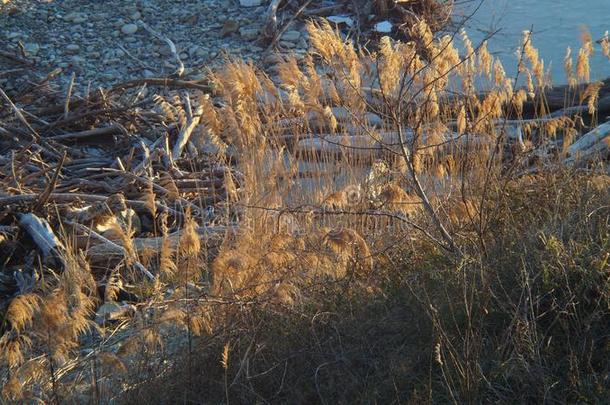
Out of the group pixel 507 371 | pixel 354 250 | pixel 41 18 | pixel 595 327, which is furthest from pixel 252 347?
pixel 41 18

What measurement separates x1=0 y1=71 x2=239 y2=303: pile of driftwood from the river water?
13.9ft

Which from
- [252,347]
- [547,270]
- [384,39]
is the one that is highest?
[384,39]

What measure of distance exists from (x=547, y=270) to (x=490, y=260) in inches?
17.2

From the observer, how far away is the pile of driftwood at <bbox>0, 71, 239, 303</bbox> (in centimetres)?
547

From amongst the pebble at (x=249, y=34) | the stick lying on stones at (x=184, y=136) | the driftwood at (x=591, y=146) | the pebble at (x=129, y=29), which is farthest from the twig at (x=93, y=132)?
the pebble at (x=249, y=34)

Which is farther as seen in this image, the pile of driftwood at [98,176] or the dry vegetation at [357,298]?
the pile of driftwood at [98,176]

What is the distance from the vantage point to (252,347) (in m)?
3.69

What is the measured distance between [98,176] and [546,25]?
7.29 meters

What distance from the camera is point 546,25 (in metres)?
11.7

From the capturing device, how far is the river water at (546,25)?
10.4 metres

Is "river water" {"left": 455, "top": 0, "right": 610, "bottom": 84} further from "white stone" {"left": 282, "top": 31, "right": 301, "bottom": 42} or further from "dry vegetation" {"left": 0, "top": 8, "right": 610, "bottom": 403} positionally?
"dry vegetation" {"left": 0, "top": 8, "right": 610, "bottom": 403}

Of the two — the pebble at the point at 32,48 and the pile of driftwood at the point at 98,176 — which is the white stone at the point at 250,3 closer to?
the pebble at the point at 32,48

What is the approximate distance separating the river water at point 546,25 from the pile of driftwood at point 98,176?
13.9ft

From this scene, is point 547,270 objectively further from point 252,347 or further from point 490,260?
point 252,347
